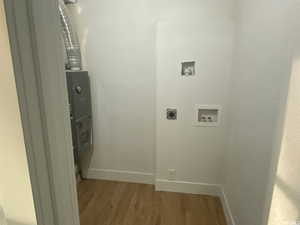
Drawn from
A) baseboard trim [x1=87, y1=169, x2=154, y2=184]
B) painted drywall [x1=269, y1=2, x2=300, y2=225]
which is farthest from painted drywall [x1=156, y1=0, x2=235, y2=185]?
painted drywall [x1=269, y1=2, x2=300, y2=225]

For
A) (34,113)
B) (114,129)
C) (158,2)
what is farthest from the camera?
(114,129)

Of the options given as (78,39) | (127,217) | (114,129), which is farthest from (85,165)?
(78,39)

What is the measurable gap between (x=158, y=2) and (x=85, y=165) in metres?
2.40

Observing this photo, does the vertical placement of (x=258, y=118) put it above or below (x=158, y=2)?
below

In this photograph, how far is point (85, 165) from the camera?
111 inches

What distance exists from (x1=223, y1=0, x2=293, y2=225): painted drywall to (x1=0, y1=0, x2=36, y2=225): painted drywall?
3.54 ft

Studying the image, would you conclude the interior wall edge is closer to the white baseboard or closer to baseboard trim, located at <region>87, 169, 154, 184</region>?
the white baseboard

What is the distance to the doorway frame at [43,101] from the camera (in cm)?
47

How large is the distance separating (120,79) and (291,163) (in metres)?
2.08

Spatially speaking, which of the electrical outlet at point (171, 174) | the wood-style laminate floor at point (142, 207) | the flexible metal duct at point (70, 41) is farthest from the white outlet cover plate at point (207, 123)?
the flexible metal duct at point (70, 41)

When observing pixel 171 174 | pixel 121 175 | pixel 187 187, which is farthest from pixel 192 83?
pixel 121 175

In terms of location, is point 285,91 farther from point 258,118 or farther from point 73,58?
point 73,58

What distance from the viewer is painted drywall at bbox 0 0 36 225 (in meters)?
0.46

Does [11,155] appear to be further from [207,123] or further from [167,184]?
[167,184]
